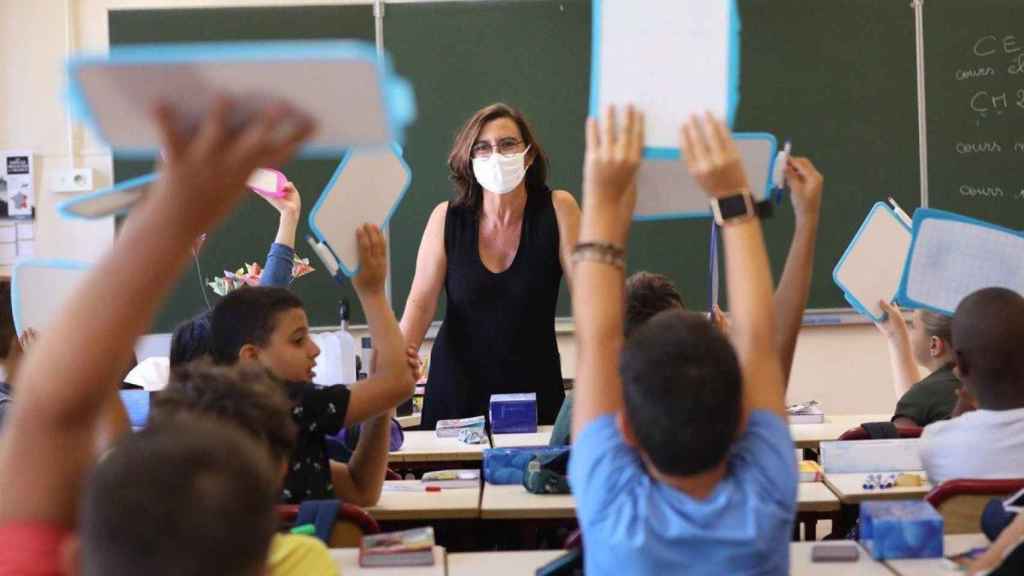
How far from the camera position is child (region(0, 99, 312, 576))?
38.1 inches

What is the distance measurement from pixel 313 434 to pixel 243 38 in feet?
13.4

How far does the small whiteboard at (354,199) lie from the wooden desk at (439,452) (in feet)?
4.27

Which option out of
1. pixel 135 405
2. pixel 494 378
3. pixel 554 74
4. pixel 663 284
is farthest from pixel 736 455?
pixel 554 74

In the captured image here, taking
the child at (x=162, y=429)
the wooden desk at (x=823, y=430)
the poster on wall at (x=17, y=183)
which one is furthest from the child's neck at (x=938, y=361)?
the poster on wall at (x=17, y=183)

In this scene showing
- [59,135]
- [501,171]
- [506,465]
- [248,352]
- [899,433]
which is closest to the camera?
[248,352]

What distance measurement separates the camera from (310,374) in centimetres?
294

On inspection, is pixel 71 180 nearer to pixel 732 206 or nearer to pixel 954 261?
pixel 954 261

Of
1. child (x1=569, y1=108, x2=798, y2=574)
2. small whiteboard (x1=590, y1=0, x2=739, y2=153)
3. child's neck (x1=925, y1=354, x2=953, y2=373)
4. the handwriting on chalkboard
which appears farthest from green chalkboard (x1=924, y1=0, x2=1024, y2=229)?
child (x1=569, y1=108, x2=798, y2=574)

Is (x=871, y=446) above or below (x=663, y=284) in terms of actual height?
below

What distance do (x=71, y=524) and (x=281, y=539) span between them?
2.19 ft

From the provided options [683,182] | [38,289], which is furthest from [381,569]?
[38,289]

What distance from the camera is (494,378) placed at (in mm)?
4035

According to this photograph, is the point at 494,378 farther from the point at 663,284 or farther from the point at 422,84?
the point at 422,84

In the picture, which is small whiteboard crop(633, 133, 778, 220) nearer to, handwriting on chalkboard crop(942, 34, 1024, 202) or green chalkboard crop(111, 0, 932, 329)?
green chalkboard crop(111, 0, 932, 329)
